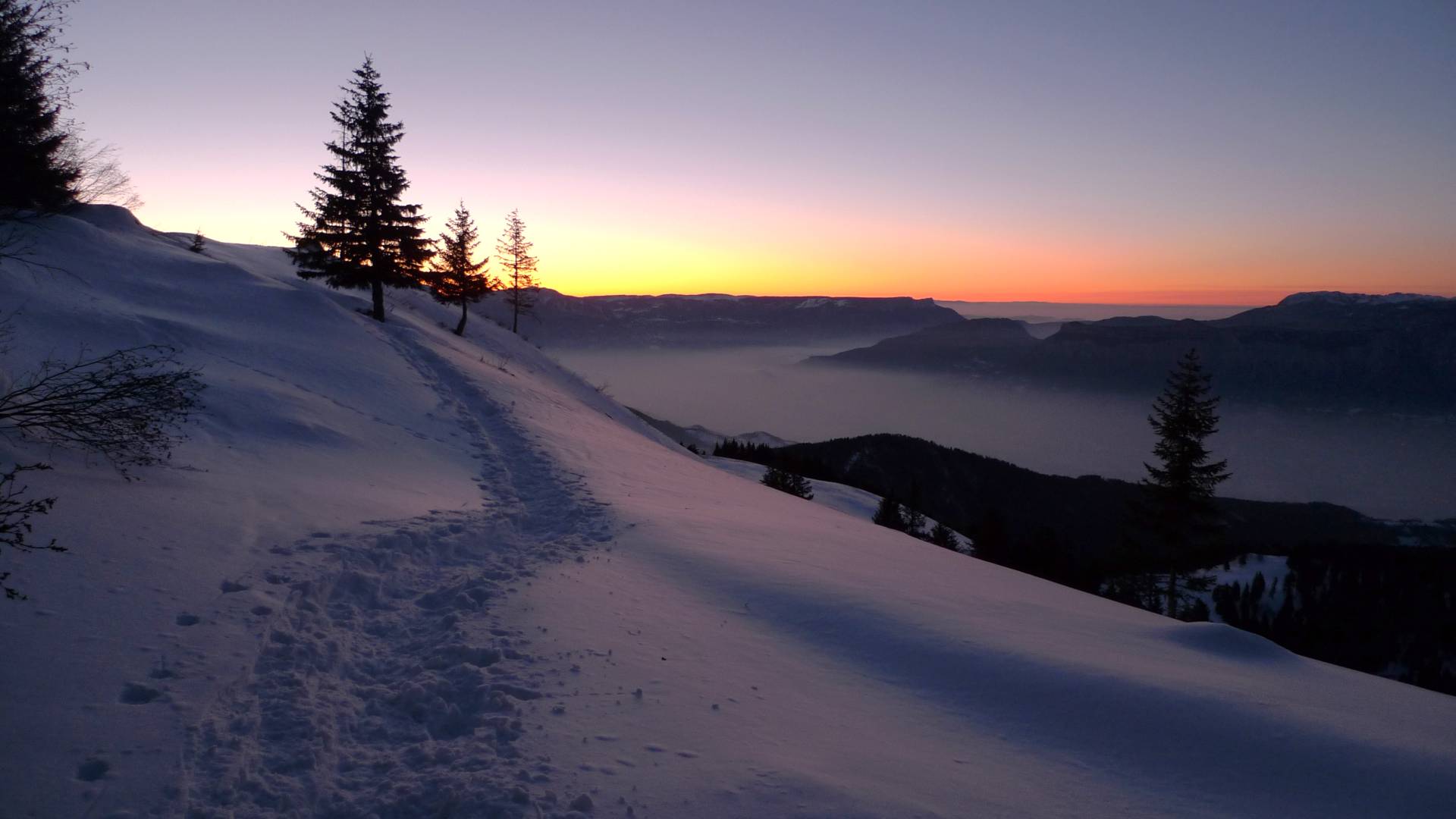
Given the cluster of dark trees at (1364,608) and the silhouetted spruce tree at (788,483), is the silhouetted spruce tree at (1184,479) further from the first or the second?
the cluster of dark trees at (1364,608)

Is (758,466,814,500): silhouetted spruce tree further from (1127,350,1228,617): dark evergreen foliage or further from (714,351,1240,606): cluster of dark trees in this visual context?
(1127,350,1228,617): dark evergreen foliage

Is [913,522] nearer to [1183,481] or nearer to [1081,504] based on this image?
[1183,481]

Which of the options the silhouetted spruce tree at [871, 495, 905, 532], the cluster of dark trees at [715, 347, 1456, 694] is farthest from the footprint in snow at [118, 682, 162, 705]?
the silhouetted spruce tree at [871, 495, 905, 532]

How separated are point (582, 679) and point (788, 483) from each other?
32661 mm

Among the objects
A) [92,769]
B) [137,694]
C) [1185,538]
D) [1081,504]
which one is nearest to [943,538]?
[1185,538]

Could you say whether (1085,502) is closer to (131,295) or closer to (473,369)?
(473,369)

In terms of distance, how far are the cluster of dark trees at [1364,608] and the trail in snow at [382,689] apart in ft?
188

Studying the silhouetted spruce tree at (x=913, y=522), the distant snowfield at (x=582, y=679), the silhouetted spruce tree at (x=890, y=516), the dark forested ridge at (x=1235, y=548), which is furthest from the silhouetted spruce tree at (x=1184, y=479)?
the distant snowfield at (x=582, y=679)

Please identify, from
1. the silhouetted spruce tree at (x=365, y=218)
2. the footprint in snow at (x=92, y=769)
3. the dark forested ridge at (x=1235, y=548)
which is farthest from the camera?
the dark forested ridge at (x=1235, y=548)

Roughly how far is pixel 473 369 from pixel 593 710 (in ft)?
68.9

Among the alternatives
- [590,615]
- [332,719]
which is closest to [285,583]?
[332,719]

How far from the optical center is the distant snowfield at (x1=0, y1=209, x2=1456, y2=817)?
4078mm

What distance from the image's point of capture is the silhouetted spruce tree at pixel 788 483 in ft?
117

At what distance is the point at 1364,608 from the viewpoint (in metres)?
66.1
